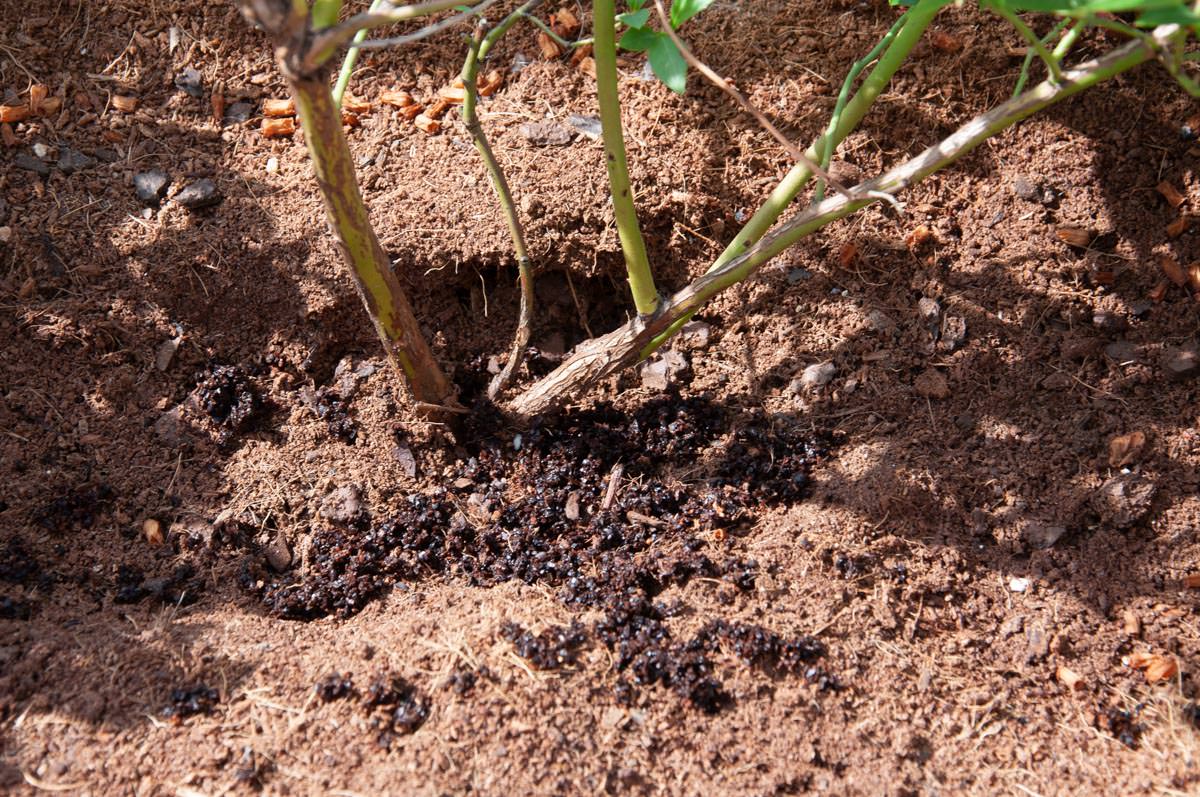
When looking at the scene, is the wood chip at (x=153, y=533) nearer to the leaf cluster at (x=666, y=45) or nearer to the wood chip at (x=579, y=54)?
the leaf cluster at (x=666, y=45)

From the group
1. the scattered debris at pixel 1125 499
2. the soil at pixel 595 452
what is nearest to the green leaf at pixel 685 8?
the soil at pixel 595 452

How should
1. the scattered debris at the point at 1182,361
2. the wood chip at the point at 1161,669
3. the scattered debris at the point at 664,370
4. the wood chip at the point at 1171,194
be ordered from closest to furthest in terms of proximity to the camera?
1. the wood chip at the point at 1161,669
2. the scattered debris at the point at 1182,361
3. the wood chip at the point at 1171,194
4. the scattered debris at the point at 664,370

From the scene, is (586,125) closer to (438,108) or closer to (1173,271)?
(438,108)

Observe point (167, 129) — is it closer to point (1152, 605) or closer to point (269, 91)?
point (269, 91)

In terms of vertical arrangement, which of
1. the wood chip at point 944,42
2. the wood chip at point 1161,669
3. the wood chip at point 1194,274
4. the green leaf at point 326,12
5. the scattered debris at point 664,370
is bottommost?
the wood chip at point 1161,669

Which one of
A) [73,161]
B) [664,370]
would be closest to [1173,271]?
[664,370]

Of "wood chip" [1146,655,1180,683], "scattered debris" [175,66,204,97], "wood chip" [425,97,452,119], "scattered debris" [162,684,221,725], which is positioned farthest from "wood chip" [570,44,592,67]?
"wood chip" [1146,655,1180,683]
